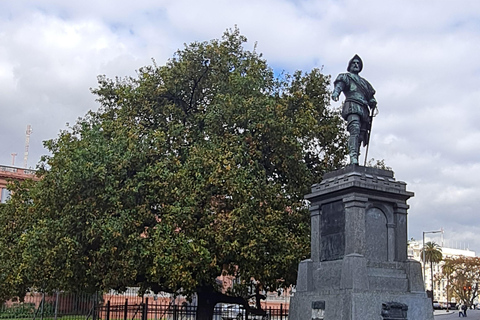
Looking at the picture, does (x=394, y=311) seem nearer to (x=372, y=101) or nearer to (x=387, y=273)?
(x=387, y=273)

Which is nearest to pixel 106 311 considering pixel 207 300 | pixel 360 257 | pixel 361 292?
pixel 207 300

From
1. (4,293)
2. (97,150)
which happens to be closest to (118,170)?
(97,150)

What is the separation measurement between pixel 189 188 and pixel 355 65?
703 cm

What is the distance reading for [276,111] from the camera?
21797 millimetres

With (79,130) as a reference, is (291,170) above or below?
below

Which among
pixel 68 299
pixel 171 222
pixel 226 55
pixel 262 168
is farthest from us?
pixel 68 299

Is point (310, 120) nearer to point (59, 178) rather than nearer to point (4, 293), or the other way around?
point (59, 178)

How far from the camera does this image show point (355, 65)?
642 inches

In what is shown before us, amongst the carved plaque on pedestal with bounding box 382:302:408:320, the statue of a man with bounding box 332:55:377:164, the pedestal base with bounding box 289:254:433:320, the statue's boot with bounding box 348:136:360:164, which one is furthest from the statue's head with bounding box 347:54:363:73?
the carved plaque on pedestal with bounding box 382:302:408:320

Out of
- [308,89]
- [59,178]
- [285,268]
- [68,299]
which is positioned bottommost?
[68,299]

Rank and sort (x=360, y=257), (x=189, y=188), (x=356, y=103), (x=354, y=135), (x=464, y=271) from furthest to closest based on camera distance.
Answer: (x=464, y=271)
(x=189, y=188)
(x=356, y=103)
(x=354, y=135)
(x=360, y=257)

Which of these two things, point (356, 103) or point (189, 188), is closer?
point (356, 103)

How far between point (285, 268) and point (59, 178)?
27.0 ft

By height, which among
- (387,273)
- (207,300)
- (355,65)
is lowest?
(207,300)
